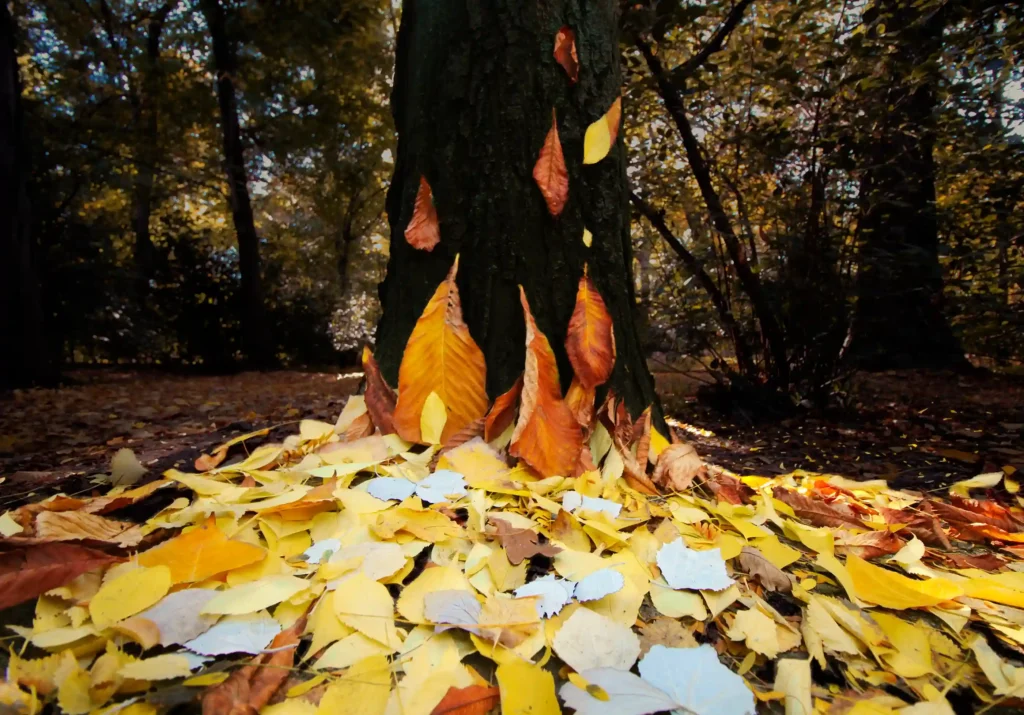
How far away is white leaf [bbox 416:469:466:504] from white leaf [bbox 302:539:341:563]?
0.21 meters

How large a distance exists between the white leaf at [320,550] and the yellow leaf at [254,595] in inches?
2.7

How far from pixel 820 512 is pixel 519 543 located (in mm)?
740

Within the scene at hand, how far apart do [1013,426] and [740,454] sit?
5.16 feet

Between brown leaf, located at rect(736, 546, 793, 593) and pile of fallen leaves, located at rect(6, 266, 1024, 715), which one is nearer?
pile of fallen leaves, located at rect(6, 266, 1024, 715)

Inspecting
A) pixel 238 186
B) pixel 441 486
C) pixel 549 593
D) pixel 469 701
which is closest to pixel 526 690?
pixel 469 701

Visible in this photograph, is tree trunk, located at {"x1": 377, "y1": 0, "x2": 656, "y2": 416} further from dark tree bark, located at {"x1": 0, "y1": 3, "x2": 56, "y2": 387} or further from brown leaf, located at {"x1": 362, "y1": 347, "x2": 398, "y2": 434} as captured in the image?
dark tree bark, located at {"x1": 0, "y1": 3, "x2": 56, "y2": 387}

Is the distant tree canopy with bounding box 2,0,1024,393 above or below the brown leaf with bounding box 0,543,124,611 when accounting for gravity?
above

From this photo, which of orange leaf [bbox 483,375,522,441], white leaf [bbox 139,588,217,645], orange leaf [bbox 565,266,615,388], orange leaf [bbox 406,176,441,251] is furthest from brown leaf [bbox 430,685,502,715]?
orange leaf [bbox 406,176,441,251]

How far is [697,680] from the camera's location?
0.67 m

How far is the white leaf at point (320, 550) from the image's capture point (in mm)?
897

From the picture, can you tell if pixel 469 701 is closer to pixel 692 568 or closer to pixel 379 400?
pixel 692 568

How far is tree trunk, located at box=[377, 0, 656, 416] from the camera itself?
145 centimetres

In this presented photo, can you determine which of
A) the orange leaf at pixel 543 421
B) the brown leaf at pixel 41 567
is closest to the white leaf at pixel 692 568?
the orange leaf at pixel 543 421

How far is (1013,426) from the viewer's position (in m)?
2.82
